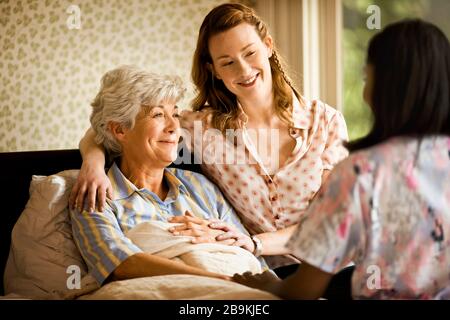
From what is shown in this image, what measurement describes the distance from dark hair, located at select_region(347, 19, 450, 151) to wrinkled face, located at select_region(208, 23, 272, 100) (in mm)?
1148

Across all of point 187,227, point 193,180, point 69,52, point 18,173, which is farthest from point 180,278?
point 69,52

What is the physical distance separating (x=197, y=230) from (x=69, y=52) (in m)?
2.59

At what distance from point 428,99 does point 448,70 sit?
0.07 m

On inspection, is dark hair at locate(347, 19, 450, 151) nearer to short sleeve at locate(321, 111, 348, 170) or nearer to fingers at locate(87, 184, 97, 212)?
fingers at locate(87, 184, 97, 212)

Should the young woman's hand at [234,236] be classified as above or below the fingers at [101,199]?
below

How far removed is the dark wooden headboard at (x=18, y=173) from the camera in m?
2.58

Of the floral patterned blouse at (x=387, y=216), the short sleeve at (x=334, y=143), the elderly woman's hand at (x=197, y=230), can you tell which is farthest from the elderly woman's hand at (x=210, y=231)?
the floral patterned blouse at (x=387, y=216)

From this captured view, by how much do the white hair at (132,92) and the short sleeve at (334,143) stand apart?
1.85 feet

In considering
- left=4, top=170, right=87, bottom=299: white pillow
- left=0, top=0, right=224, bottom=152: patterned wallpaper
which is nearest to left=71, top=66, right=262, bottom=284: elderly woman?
left=4, top=170, right=87, bottom=299: white pillow

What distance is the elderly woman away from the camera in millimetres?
2303

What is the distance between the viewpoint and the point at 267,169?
2582mm

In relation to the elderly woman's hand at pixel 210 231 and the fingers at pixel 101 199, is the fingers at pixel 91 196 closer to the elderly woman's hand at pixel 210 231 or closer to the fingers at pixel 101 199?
the fingers at pixel 101 199
